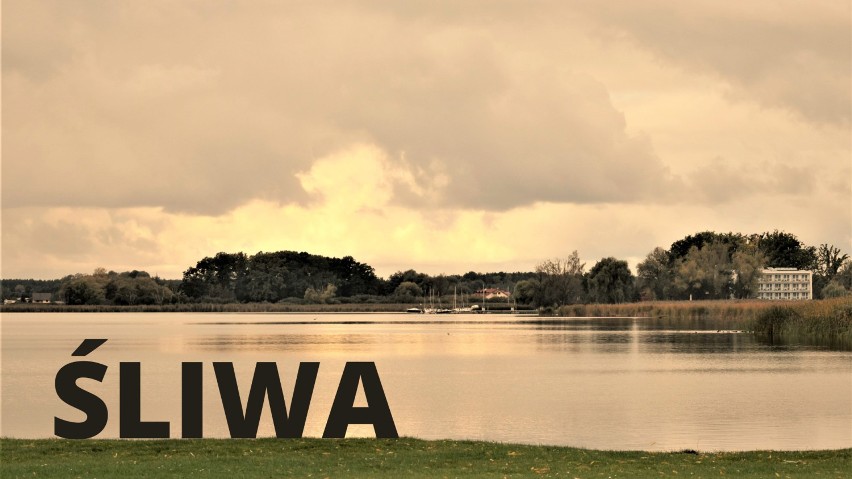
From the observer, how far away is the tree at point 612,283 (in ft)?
575

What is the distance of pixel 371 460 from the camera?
21.8 meters

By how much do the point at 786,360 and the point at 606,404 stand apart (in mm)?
23368

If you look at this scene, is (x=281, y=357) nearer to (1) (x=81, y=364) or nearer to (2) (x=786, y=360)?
(2) (x=786, y=360)

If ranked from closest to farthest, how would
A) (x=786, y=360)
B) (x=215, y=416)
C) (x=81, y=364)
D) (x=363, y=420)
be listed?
1. (x=81, y=364)
2. (x=363, y=420)
3. (x=215, y=416)
4. (x=786, y=360)

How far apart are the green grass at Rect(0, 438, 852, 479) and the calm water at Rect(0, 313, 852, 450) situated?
412 cm

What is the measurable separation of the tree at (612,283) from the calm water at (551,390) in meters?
97.1

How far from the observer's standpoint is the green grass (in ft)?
66.2

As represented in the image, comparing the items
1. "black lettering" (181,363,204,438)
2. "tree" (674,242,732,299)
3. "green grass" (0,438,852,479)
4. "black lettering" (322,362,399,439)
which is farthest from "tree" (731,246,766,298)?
"green grass" (0,438,852,479)

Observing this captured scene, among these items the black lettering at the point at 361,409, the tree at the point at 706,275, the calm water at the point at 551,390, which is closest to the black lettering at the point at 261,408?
the calm water at the point at 551,390

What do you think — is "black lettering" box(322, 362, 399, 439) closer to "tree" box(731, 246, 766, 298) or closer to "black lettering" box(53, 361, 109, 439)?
"black lettering" box(53, 361, 109, 439)

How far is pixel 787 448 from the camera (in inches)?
1037

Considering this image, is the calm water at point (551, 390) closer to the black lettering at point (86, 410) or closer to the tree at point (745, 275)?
the black lettering at point (86, 410)

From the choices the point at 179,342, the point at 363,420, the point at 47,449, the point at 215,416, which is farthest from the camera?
the point at 179,342

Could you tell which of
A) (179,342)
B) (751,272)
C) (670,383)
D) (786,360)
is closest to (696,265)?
(751,272)
